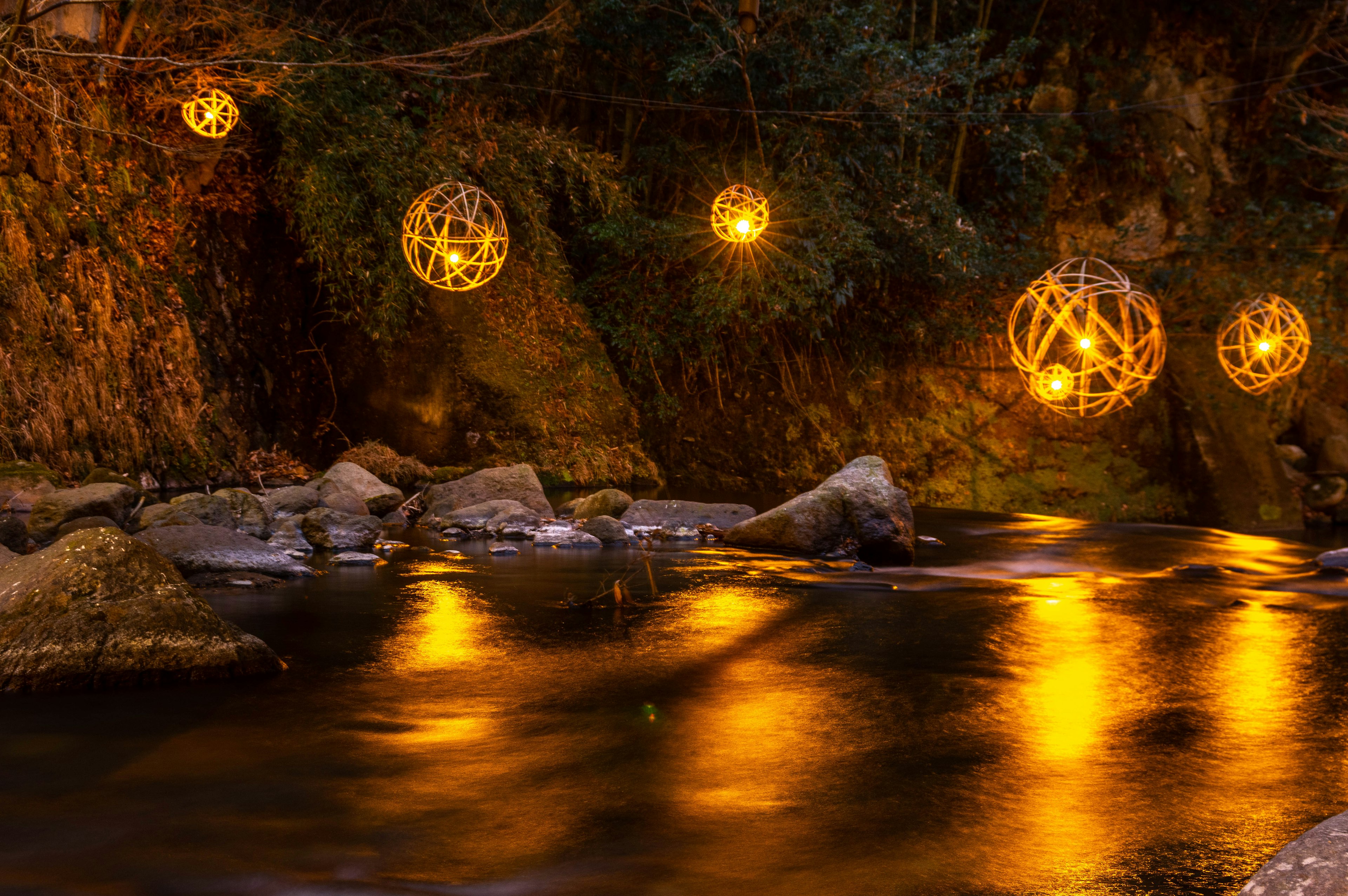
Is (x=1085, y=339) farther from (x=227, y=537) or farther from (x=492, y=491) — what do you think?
(x=227, y=537)

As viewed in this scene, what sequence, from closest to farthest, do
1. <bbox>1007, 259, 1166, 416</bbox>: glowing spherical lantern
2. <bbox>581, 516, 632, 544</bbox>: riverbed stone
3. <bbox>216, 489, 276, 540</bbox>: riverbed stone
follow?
<bbox>216, 489, 276, 540</bbox>: riverbed stone < <bbox>581, 516, 632, 544</bbox>: riverbed stone < <bbox>1007, 259, 1166, 416</bbox>: glowing spherical lantern

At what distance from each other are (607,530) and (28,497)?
15.3 ft

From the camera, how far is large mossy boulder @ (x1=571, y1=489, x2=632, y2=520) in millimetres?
9508

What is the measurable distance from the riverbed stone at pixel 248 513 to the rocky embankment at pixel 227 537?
0.01 metres

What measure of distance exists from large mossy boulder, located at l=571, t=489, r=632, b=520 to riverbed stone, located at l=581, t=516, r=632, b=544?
0.61 m

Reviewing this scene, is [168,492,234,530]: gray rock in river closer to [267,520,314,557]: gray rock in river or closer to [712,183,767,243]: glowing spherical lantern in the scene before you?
[267,520,314,557]: gray rock in river

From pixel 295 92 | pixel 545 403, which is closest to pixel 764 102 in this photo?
pixel 545 403

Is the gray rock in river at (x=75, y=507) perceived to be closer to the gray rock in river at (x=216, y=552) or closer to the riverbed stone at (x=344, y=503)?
the gray rock in river at (x=216, y=552)

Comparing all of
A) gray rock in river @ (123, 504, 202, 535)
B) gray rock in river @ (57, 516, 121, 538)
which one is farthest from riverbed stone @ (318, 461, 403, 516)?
gray rock in river @ (57, 516, 121, 538)

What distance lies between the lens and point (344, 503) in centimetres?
897

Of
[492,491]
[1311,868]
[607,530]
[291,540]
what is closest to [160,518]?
[291,540]

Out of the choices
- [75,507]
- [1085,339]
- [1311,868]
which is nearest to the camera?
[1311,868]

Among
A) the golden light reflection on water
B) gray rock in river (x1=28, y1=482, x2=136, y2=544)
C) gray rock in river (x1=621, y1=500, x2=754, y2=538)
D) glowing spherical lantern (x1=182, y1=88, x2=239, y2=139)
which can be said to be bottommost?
the golden light reflection on water

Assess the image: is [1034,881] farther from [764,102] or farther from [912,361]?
[912,361]
